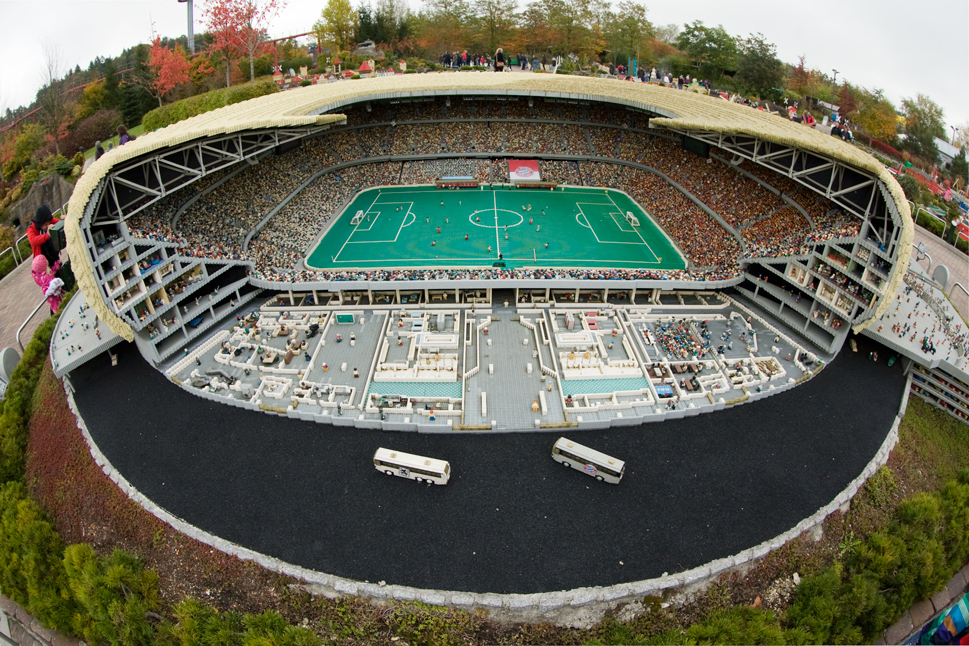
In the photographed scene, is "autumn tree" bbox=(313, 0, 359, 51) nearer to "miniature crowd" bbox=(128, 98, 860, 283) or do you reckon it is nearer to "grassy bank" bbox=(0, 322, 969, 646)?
"miniature crowd" bbox=(128, 98, 860, 283)

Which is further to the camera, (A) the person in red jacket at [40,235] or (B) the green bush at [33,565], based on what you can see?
(A) the person in red jacket at [40,235]

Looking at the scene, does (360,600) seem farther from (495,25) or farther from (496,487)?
A: (495,25)

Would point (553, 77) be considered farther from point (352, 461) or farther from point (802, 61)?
point (352, 461)

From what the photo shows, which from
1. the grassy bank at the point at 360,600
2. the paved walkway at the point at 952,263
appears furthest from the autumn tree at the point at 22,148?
the paved walkway at the point at 952,263

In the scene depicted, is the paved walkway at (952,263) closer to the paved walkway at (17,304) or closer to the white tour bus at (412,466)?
the white tour bus at (412,466)

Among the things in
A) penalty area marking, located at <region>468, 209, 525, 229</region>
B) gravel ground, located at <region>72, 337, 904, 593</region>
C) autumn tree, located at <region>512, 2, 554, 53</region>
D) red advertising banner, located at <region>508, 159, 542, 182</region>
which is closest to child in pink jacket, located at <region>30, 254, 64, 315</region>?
gravel ground, located at <region>72, 337, 904, 593</region>

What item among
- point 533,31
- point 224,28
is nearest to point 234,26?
point 224,28
